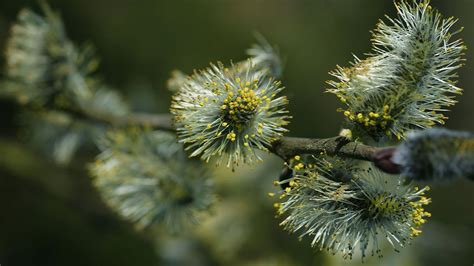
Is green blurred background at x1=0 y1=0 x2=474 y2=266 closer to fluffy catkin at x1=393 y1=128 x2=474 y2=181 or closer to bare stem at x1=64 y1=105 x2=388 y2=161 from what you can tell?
bare stem at x1=64 y1=105 x2=388 y2=161

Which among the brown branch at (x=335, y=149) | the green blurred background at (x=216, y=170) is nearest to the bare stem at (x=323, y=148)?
the brown branch at (x=335, y=149)

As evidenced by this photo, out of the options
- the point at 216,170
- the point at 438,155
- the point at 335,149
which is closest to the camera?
the point at 438,155

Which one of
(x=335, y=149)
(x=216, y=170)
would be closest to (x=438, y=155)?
(x=335, y=149)

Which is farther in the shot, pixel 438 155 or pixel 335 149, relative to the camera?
pixel 335 149

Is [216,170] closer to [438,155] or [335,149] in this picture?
[335,149]

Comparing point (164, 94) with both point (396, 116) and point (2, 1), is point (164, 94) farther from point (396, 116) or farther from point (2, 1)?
point (396, 116)

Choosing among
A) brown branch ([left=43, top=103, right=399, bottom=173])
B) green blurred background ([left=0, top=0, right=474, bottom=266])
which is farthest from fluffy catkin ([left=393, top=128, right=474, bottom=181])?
green blurred background ([left=0, top=0, right=474, bottom=266])

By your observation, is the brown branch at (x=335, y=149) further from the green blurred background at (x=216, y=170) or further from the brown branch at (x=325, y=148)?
the green blurred background at (x=216, y=170)

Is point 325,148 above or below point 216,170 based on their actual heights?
below

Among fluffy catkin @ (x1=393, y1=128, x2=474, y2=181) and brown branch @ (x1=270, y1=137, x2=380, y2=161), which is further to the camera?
brown branch @ (x1=270, y1=137, x2=380, y2=161)
